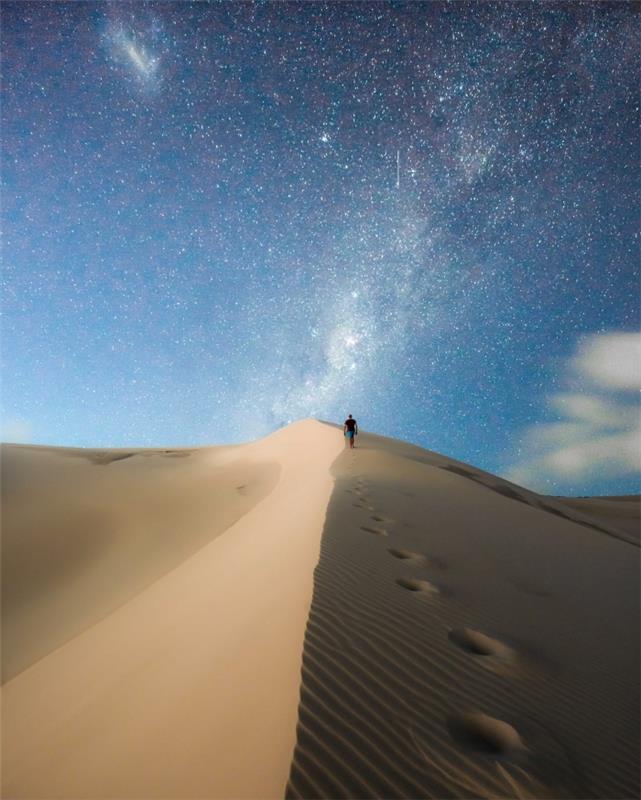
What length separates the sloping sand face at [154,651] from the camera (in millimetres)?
1768

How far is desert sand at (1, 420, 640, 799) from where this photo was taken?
5.73 ft

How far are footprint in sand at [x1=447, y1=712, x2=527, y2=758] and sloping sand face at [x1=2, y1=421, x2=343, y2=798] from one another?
94cm

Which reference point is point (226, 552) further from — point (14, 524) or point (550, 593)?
point (14, 524)

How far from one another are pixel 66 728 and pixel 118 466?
1413 cm

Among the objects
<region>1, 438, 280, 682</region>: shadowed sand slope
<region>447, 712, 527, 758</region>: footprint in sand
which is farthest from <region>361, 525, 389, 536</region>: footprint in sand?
<region>1, 438, 280, 682</region>: shadowed sand slope

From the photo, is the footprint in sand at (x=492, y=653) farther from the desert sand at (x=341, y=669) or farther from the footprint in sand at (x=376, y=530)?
the footprint in sand at (x=376, y=530)

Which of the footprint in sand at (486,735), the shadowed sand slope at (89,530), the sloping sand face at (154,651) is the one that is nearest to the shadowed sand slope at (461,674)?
the footprint in sand at (486,735)

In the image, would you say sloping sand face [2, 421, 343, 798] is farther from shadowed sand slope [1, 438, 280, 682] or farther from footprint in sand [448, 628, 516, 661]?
footprint in sand [448, 628, 516, 661]

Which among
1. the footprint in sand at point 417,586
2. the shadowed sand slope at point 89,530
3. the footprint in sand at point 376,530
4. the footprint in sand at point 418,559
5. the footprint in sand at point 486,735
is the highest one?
the footprint in sand at point 376,530

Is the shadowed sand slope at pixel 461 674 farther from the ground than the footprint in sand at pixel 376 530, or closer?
closer

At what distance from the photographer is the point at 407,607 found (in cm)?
325

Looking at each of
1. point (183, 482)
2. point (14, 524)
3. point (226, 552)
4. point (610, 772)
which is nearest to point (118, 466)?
point (183, 482)

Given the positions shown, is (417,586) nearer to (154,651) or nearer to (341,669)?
(341,669)

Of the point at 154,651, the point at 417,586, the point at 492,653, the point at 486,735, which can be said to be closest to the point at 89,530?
the point at 154,651
